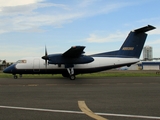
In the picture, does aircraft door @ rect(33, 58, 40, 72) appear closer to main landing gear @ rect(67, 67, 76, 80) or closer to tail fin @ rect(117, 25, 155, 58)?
main landing gear @ rect(67, 67, 76, 80)

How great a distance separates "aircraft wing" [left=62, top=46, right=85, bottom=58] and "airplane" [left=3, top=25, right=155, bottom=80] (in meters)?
0.17

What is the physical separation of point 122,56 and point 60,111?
19738 mm

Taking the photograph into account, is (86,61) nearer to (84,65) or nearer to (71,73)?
(84,65)

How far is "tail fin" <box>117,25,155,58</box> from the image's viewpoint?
2500 cm

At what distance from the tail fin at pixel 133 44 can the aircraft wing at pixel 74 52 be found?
6.17 metres

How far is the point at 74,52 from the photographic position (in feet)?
70.6

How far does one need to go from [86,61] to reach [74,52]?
2.22m

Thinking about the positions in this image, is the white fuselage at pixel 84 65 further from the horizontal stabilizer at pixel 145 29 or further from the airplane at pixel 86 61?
the horizontal stabilizer at pixel 145 29

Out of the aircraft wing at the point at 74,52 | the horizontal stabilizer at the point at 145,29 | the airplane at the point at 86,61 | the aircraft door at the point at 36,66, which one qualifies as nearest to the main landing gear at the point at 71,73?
the airplane at the point at 86,61

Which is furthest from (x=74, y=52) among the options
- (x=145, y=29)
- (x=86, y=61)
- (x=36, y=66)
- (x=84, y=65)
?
(x=145, y=29)

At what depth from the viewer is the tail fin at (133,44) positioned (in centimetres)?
2500

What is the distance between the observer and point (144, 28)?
23641 millimetres

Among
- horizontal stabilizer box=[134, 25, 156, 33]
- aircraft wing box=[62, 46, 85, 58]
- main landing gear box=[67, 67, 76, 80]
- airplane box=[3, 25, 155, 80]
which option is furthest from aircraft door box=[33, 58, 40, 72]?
horizontal stabilizer box=[134, 25, 156, 33]

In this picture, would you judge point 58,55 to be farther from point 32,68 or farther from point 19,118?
point 19,118
